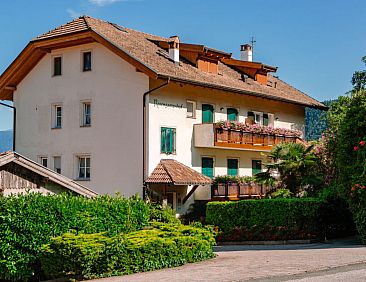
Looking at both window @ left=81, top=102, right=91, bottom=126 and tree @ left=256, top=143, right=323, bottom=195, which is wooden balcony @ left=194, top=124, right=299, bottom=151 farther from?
window @ left=81, top=102, right=91, bottom=126

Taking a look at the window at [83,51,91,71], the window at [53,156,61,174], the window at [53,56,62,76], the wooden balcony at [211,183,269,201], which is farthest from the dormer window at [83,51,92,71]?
the wooden balcony at [211,183,269,201]

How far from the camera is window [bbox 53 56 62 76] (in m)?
38.3

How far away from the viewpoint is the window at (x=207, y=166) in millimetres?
37641

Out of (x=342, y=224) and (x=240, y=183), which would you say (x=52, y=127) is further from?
(x=342, y=224)

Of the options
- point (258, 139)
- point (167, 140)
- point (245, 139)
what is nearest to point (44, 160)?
point (167, 140)

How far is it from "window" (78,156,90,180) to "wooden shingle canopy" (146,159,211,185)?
176 inches

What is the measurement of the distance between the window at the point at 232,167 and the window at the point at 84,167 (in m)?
8.43

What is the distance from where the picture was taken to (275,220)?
2817 centimetres

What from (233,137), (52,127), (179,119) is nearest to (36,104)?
(52,127)

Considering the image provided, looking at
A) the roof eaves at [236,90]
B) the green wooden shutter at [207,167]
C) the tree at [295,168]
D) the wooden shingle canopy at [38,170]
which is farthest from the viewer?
the green wooden shutter at [207,167]

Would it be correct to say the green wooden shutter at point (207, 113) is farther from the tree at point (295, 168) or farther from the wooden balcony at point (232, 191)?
the tree at point (295, 168)

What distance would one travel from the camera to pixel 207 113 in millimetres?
38000

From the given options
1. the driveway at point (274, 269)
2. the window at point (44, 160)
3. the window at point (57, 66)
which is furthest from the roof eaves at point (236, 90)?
the driveway at point (274, 269)

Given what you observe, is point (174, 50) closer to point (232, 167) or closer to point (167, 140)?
point (167, 140)
